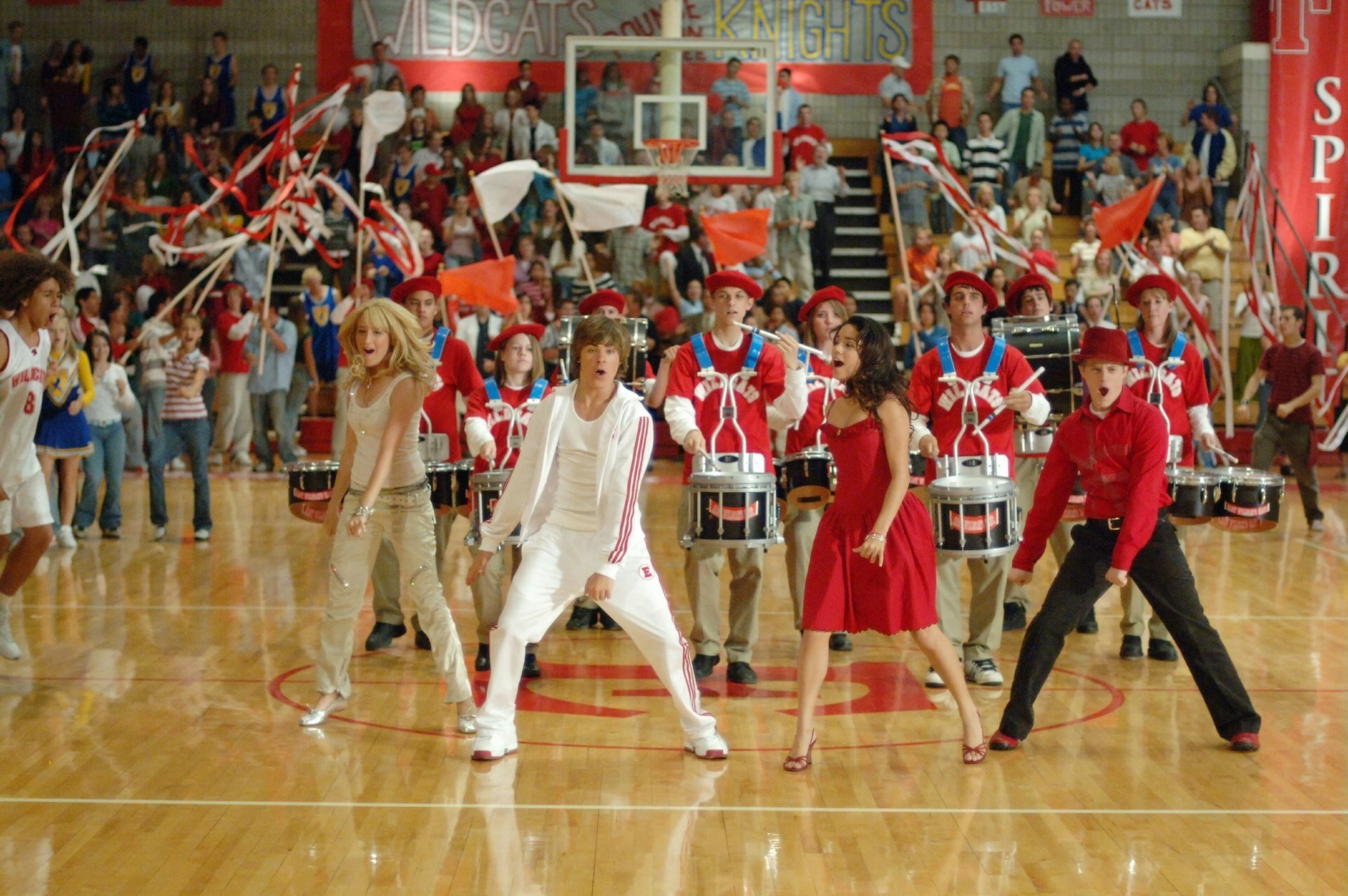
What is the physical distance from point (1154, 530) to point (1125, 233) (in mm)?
7276

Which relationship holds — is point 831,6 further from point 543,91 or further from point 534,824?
point 534,824

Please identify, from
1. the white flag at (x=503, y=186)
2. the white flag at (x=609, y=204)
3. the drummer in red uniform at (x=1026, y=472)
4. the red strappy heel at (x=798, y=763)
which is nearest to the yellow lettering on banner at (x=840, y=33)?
the white flag at (x=609, y=204)

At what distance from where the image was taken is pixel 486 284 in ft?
33.4

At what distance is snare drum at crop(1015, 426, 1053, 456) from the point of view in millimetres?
8758

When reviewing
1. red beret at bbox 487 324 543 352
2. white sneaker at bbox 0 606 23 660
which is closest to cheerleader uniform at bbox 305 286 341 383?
red beret at bbox 487 324 543 352

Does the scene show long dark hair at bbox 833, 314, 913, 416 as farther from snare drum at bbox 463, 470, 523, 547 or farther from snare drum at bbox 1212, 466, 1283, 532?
snare drum at bbox 1212, 466, 1283, 532

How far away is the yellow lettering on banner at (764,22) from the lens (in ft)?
75.9

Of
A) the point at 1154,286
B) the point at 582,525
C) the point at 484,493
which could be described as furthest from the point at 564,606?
the point at 1154,286

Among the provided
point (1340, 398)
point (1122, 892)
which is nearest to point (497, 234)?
point (1340, 398)

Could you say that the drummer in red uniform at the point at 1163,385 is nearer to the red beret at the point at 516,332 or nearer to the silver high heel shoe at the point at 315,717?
the red beret at the point at 516,332

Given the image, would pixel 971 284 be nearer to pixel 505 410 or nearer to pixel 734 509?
pixel 734 509

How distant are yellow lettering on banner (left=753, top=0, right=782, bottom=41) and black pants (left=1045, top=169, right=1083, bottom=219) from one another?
4760mm

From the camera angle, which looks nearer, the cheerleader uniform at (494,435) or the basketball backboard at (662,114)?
the cheerleader uniform at (494,435)

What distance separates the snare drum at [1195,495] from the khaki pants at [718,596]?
2.14 meters
